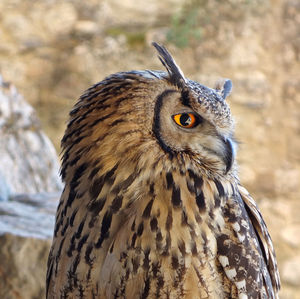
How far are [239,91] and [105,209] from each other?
10.7 ft

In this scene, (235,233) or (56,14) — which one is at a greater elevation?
(56,14)

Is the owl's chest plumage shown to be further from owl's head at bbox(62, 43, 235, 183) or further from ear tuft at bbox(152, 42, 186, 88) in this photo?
ear tuft at bbox(152, 42, 186, 88)

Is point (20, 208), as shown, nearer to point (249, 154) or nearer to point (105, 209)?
point (105, 209)

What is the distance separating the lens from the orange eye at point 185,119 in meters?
1.20

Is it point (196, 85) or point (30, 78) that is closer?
point (196, 85)

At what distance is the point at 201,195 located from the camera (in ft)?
4.12

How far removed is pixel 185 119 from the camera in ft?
3.95

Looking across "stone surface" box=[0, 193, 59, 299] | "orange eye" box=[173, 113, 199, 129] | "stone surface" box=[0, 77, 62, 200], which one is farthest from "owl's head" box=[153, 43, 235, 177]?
"stone surface" box=[0, 77, 62, 200]

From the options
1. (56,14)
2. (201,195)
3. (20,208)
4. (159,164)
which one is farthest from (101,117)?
(56,14)

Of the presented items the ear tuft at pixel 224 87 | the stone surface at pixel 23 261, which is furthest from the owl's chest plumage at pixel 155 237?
the stone surface at pixel 23 261

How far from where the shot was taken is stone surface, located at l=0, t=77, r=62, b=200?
8.32ft

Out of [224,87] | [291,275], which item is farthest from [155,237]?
[291,275]

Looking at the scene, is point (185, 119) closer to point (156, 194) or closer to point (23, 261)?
point (156, 194)

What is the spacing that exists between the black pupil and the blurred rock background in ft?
10.3
